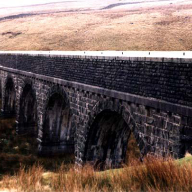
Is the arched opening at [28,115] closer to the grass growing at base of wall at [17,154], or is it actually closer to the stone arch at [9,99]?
the grass growing at base of wall at [17,154]

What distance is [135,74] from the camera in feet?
32.0

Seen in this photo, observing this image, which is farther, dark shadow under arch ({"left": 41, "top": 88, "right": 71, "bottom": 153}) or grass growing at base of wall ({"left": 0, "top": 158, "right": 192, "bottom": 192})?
dark shadow under arch ({"left": 41, "top": 88, "right": 71, "bottom": 153})

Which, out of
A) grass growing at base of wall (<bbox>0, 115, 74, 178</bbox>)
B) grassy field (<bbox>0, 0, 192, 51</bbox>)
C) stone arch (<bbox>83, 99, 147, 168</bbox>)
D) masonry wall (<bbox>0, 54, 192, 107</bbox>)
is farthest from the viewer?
grassy field (<bbox>0, 0, 192, 51</bbox>)

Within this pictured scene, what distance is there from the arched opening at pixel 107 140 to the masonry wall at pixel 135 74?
163 cm

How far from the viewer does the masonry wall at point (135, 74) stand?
7.88m

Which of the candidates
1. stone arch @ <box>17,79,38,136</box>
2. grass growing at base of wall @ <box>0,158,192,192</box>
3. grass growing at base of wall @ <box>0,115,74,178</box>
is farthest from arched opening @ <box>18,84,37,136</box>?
grass growing at base of wall @ <box>0,158,192,192</box>

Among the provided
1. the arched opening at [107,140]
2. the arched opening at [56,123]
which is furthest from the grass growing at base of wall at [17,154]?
the arched opening at [107,140]

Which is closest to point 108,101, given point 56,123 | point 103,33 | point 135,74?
point 135,74


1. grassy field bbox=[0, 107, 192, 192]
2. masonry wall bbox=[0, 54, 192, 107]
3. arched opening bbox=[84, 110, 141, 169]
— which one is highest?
masonry wall bbox=[0, 54, 192, 107]

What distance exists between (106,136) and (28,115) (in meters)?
11.6

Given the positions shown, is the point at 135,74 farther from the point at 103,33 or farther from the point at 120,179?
the point at 103,33

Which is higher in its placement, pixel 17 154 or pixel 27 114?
pixel 27 114

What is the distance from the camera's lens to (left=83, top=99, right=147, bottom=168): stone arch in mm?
11688

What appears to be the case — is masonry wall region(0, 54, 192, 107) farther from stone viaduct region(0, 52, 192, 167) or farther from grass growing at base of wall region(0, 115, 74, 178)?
grass growing at base of wall region(0, 115, 74, 178)
